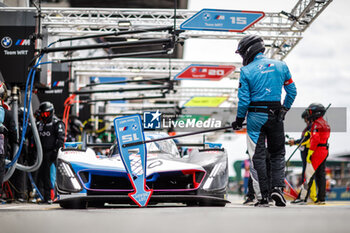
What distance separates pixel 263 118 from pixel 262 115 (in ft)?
0.11

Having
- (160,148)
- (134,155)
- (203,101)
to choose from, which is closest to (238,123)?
(134,155)

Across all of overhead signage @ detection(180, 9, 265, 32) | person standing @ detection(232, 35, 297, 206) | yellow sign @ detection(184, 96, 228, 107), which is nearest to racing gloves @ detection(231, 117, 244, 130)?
person standing @ detection(232, 35, 297, 206)

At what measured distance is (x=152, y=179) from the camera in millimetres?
5508

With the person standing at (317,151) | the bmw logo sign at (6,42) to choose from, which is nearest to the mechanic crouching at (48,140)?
the bmw logo sign at (6,42)

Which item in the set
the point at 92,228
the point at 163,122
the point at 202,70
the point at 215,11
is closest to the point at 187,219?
the point at 92,228

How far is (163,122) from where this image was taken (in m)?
7.30

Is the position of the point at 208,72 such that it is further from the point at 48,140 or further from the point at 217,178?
the point at 217,178

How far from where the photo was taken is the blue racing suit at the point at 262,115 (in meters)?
5.12

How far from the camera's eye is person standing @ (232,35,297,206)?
16.8ft

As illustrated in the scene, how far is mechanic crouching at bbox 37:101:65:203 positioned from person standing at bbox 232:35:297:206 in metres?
4.66

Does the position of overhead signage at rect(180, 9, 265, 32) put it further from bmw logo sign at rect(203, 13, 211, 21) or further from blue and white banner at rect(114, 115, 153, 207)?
blue and white banner at rect(114, 115, 153, 207)

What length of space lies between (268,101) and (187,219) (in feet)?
8.06

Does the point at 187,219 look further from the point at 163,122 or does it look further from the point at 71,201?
the point at 163,122

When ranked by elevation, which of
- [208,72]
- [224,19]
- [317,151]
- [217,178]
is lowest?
[217,178]
